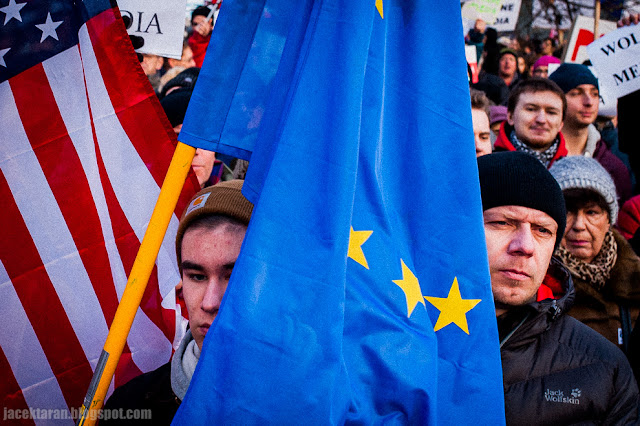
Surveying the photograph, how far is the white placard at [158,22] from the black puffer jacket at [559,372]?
7.06 ft

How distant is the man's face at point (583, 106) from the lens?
5.20 meters

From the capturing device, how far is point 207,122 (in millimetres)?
1891

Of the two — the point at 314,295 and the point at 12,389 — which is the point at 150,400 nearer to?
the point at 12,389

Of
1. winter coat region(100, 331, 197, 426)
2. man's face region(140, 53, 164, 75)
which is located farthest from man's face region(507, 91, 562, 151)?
man's face region(140, 53, 164, 75)

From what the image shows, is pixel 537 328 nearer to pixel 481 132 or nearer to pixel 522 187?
pixel 522 187

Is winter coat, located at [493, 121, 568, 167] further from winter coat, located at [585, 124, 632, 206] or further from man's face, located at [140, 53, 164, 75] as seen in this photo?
man's face, located at [140, 53, 164, 75]

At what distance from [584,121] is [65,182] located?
4.49 m

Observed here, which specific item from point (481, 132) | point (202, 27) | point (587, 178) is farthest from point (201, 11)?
point (587, 178)

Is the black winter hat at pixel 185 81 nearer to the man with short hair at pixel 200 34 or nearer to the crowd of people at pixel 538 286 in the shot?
the crowd of people at pixel 538 286

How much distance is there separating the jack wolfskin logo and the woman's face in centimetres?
133

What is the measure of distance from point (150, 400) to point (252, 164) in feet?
3.42

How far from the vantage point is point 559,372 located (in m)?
2.27

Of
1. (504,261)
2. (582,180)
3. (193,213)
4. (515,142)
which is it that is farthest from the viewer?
(515,142)

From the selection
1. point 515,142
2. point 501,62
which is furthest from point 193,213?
point 501,62
